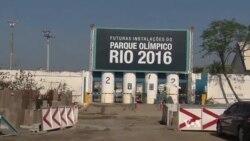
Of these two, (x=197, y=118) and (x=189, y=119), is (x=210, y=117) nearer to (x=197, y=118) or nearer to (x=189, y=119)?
(x=197, y=118)

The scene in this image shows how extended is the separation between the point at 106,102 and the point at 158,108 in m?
7.84

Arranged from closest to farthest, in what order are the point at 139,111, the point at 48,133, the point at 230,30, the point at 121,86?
the point at 48,133
the point at 139,111
the point at 230,30
the point at 121,86

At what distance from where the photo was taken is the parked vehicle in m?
21.8

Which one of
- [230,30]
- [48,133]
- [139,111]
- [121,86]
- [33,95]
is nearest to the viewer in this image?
[48,133]

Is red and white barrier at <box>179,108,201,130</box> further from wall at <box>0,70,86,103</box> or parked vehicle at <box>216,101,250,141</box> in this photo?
wall at <box>0,70,86,103</box>

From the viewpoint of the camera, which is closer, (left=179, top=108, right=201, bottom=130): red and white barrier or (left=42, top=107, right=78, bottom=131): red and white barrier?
(left=42, top=107, right=78, bottom=131): red and white barrier

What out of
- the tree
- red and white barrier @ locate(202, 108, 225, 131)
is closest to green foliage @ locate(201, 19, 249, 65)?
the tree

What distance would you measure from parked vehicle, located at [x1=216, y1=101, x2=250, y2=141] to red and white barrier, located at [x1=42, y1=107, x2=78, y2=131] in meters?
7.10

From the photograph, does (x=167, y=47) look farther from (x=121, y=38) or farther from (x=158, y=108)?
(x=158, y=108)

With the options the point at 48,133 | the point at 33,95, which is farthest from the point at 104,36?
the point at 48,133

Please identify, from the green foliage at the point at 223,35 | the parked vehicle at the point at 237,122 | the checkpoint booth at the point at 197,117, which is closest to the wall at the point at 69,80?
the green foliage at the point at 223,35

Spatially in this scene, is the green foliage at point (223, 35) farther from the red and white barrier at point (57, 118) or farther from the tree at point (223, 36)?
the red and white barrier at point (57, 118)

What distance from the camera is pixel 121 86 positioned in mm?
64438

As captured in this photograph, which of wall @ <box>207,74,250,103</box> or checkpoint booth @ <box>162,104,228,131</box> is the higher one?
wall @ <box>207,74,250,103</box>
